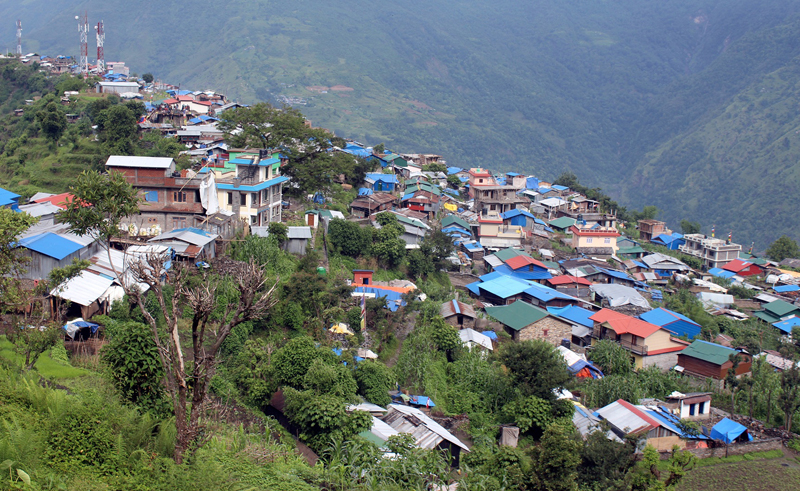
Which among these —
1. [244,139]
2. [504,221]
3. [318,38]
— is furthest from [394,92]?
[244,139]

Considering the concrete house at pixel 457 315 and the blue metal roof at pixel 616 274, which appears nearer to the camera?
the concrete house at pixel 457 315

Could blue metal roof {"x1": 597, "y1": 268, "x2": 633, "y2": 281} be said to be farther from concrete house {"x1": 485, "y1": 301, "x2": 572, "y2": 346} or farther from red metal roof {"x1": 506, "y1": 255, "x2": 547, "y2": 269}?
concrete house {"x1": 485, "y1": 301, "x2": 572, "y2": 346}

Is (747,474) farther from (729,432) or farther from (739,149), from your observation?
(739,149)

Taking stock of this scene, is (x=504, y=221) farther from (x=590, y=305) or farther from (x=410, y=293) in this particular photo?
(x=410, y=293)

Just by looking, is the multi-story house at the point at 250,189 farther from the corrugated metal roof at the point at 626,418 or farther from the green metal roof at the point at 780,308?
the green metal roof at the point at 780,308

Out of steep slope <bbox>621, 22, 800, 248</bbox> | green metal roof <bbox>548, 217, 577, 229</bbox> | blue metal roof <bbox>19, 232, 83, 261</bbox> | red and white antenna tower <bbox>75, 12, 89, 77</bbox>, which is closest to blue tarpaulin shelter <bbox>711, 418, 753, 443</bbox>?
blue metal roof <bbox>19, 232, 83, 261</bbox>

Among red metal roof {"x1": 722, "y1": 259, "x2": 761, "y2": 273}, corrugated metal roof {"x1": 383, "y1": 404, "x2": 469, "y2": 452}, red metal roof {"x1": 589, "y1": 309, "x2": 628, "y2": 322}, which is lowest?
corrugated metal roof {"x1": 383, "y1": 404, "x2": 469, "y2": 452}

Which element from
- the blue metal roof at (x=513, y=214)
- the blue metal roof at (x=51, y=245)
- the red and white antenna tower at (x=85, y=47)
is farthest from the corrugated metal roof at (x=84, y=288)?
the red and white antenna tower at (x=85, y=47)

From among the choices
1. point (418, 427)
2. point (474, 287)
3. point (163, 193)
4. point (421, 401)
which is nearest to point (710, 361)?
point (474, 287)
